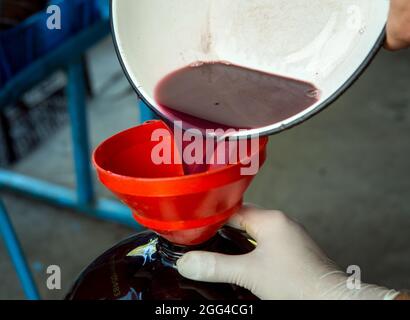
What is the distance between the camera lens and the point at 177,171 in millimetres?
771

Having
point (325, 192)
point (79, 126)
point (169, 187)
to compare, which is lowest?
point (325, 192)

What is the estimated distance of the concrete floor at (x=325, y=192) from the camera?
5.97 ft

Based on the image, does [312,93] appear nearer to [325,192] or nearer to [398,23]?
[398,23]

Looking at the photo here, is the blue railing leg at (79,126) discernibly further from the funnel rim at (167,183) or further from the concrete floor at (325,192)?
the funnel rim at (167,183)

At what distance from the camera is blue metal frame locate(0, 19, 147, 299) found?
1.31 metres

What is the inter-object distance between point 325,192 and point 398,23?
155 centimetres

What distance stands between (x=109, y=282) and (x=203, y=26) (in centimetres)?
43

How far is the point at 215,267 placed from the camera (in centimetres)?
69

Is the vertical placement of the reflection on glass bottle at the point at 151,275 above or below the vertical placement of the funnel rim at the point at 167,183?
below

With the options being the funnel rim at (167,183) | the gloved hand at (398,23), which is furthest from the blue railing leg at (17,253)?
the gloved hand at (398,23)

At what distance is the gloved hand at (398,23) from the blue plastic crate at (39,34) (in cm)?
97

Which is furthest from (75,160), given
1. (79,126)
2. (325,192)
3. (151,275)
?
(151,275)
